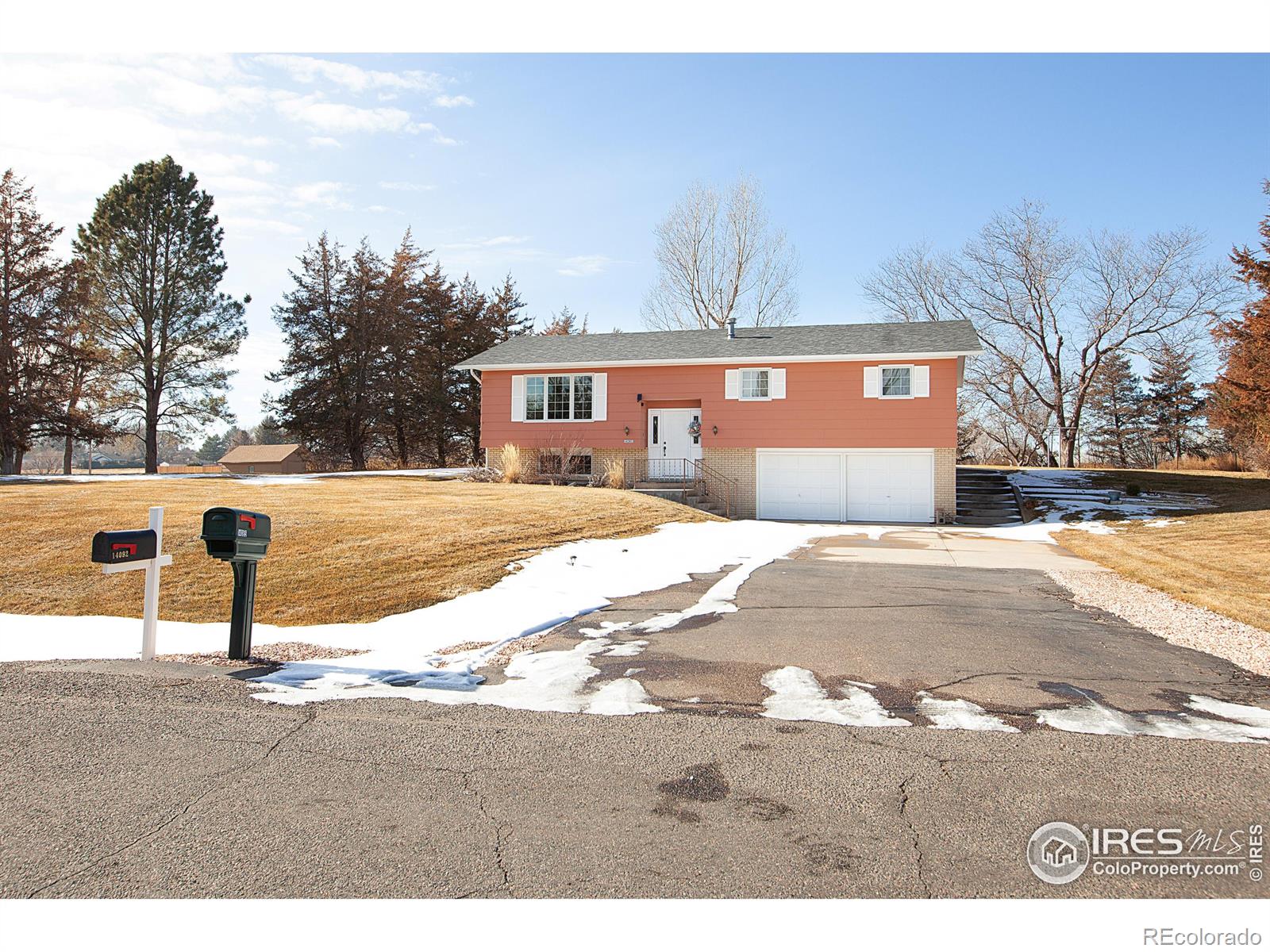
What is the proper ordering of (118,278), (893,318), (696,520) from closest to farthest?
(696,520) → (118,278) → (893,318)

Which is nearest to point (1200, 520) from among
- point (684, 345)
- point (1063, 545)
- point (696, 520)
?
point (1063, 545)

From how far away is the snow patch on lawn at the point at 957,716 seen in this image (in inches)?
158

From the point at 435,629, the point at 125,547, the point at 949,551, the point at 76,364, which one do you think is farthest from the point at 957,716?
the point at 76,364

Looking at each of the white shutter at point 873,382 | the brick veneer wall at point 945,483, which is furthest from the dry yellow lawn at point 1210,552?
the white shutter at point 873,382

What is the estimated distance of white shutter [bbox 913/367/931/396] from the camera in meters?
20.7

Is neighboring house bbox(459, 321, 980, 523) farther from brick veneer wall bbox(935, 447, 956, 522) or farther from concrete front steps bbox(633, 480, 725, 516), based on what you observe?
concrete front steps bbox(633, 480, 725, 516)

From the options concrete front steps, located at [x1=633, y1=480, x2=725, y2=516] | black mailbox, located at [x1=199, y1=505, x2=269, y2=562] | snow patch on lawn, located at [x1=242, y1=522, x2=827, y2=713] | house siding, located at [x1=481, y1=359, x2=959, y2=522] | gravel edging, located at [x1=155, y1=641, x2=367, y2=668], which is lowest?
gravel edging, located at [x1=155, y1=641, x2=367, y2=668]

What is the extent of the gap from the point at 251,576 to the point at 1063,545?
1413 centimetres

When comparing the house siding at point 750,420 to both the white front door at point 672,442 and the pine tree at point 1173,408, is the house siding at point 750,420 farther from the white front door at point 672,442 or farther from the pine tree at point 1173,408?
the pine tree at point 1173,408

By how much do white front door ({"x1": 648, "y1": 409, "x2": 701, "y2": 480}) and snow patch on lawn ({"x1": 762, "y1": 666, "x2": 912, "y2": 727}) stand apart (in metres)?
17.7

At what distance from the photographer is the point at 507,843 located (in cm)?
274

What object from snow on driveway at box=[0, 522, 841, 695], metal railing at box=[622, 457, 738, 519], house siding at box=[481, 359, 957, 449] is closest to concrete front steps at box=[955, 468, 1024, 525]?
house siding at box=[481, 359, 957, 449]

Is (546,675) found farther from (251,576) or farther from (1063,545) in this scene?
(1063,545)

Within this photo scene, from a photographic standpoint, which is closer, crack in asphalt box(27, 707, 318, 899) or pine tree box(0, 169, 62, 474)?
crack in asphalt box(27, 707, 318, 899)
